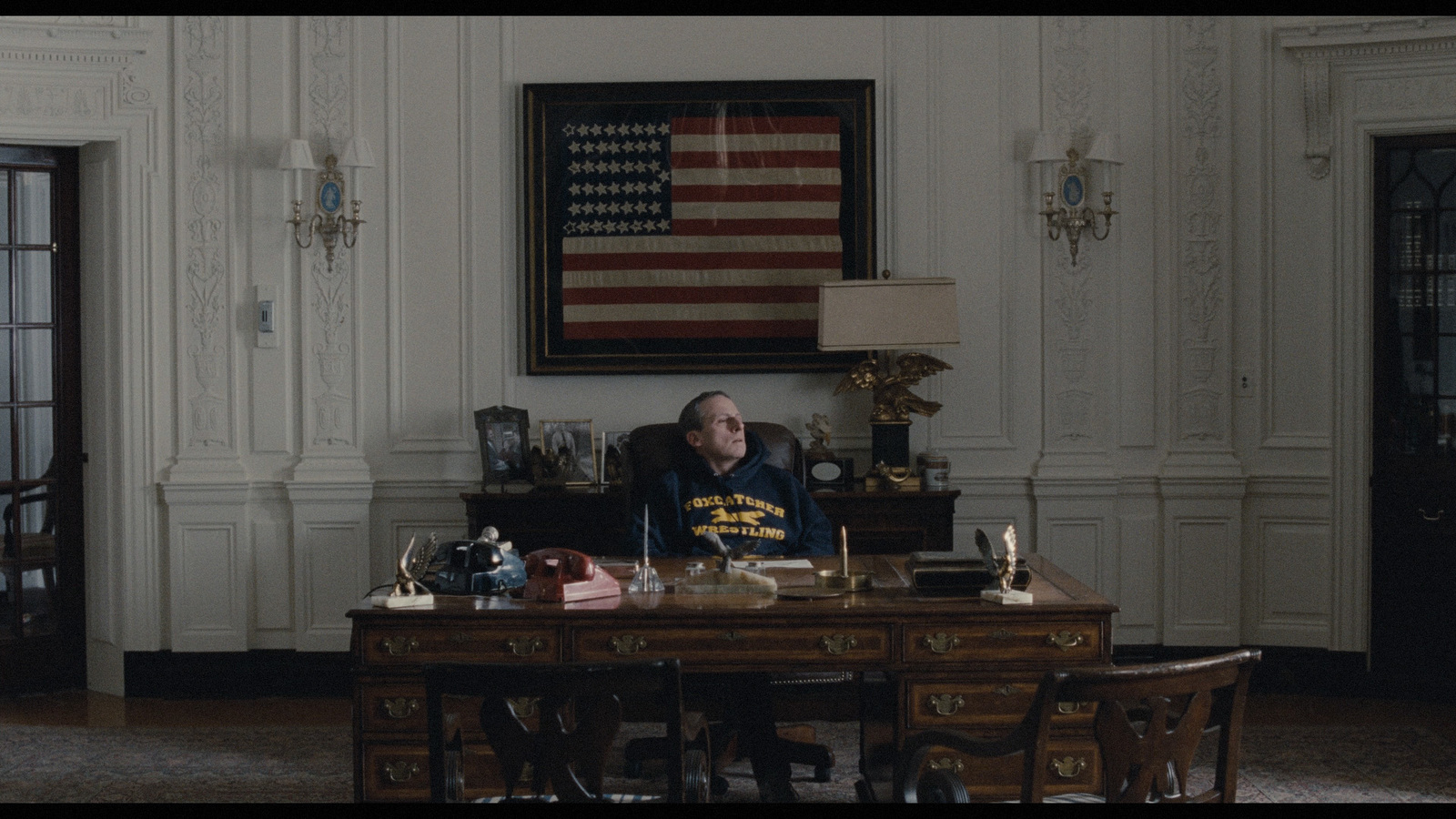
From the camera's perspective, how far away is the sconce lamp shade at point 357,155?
5465 mm

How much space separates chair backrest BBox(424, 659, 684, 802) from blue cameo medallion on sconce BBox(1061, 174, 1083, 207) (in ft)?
12.9

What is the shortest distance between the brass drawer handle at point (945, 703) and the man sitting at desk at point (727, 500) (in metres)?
1.02

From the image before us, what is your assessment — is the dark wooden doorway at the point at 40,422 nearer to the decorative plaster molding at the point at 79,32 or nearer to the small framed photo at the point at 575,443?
the decorative plaster molding at the point at 79,32

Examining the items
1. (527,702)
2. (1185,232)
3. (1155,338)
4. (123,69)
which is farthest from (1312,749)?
(123,69)

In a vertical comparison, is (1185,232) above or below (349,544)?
above

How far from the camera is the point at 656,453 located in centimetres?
464

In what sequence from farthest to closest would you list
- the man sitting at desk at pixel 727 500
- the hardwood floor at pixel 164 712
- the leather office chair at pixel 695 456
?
the hardwood floor at pixel 164 712 < the man sitting at desk at pixel 727 500 < the leather office chair at pixel 695 456

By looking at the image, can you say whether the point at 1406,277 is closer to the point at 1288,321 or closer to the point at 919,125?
the point at 1288,321

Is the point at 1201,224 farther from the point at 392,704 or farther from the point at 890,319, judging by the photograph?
the point at 392,704

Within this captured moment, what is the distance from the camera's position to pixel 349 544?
18.5 ft

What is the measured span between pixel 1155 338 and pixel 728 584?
3.05 m

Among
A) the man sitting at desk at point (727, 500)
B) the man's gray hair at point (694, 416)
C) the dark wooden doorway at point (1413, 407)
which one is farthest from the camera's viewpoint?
the dark wooden doorway at point (1413, 407)

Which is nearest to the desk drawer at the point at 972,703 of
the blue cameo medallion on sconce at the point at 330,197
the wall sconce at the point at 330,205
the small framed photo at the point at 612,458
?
the small framed photo at the point at 612,458

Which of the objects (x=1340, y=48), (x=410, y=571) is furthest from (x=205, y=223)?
(x=1340, y=48)
